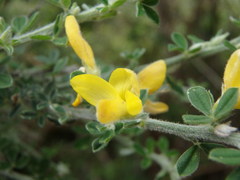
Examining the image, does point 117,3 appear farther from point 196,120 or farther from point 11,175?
point 11,175

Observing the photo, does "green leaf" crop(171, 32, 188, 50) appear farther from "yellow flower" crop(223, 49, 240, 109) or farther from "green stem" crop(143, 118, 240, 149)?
"green stem" crop(143, 118, 240, 149)

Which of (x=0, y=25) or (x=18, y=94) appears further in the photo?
(x=18, y=94)

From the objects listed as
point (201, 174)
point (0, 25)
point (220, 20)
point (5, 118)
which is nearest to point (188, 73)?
point (220, 20)

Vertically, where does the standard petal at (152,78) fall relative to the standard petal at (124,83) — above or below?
below

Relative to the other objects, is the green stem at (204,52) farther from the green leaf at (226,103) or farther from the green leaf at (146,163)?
the green leaf at (226,103)

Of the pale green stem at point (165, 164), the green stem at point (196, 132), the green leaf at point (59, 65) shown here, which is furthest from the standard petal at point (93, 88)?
the pale green stem at point (165, 164)

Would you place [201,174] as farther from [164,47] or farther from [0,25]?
[0,25]
